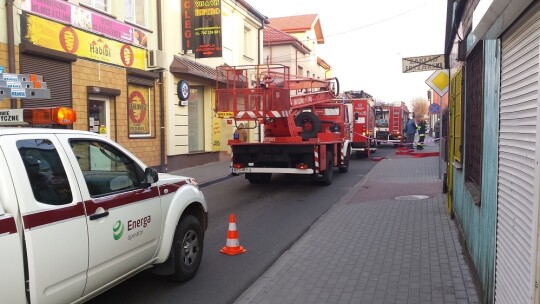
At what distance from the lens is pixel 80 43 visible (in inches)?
456

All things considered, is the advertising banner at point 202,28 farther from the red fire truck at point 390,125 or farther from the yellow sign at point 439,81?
the red fire truck at point 390,125

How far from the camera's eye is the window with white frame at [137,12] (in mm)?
14019

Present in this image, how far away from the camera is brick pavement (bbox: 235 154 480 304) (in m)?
4.58

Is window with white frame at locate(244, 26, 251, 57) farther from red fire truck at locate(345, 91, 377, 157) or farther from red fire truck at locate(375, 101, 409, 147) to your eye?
red fire truck at locate(375, 101, 409, 147)

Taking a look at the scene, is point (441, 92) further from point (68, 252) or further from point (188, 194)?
point (68, 252)

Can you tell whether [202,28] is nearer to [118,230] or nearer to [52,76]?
[52,76]

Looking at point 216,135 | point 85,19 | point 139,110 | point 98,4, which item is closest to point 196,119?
point 216,135

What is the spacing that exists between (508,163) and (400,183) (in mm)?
10201

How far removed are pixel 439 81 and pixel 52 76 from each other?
9130 mm

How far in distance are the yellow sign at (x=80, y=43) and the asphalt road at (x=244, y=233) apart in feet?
14.6

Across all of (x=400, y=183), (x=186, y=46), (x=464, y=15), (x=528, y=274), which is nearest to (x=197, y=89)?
(x=186, y=46)

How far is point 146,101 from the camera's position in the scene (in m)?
14.7

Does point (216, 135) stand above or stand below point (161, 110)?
below

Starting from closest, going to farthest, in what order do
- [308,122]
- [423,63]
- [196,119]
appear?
1. [423,63]
2. [308,122]
3. [196,119]
